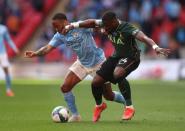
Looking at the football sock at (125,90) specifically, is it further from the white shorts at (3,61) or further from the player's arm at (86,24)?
the white shorts at (3,61)

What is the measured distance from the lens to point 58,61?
34.8m

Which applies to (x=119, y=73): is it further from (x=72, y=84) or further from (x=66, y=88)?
(x=66, y=88)

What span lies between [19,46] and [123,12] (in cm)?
560

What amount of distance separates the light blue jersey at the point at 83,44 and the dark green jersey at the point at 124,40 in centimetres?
73

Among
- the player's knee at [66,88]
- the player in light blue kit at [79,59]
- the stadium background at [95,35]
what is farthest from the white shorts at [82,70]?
the stadium background at [95,35]

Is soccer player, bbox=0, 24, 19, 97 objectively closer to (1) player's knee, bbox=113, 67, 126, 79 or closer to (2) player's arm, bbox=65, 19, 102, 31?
(2) player's arm, bbox=65, 19, 102, 31

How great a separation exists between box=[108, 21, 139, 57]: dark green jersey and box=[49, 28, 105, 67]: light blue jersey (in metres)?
0.73

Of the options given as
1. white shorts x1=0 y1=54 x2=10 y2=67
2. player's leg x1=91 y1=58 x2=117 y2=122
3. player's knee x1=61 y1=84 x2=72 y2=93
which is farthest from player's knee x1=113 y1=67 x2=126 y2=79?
white shorts x1=0 y1=54 x2=10 y2=67

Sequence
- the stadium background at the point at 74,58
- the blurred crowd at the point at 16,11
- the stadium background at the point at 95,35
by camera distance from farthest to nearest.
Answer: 1. the blurred crowd at the point at 16,11
2. the stadium background at the point at 95,35
3. the stadium background at the point at 74,58

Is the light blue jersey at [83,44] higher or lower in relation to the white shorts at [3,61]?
higher

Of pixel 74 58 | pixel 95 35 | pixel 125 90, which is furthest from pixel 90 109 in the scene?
pixel 95 35

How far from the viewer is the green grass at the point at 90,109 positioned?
13703mm

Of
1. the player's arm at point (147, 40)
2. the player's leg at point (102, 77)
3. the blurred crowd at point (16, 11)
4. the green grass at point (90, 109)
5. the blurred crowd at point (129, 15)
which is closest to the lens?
the player's arm at point (147, 40)

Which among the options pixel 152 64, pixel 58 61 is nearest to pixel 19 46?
pixel 58 61
